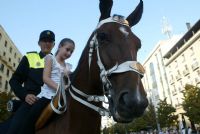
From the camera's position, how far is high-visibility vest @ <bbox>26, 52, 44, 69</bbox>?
3660 millimetres

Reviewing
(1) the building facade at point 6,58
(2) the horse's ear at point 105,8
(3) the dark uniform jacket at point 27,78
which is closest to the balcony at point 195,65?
(1) the building facade at point 6,58

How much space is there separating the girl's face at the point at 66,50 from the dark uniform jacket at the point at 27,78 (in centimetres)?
34

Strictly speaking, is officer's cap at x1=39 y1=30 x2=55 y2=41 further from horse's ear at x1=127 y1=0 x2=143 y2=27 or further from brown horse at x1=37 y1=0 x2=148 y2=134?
horse's ear at x1=127 y1=0 x2=143 y2=27

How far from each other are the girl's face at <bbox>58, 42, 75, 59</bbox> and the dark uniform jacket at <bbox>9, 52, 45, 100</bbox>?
0.34 m

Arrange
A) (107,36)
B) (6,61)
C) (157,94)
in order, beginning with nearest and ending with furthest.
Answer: (107,36) < (6,61) < (157,94)

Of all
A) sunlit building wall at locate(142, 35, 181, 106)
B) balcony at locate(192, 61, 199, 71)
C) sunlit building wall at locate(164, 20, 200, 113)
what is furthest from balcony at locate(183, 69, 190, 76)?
sunlit building wall at locate(142, 35, 181, 106)

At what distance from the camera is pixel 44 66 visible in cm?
345

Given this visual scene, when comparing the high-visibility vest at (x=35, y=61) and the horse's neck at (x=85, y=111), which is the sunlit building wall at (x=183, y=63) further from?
the horse's neck at (x=85, y=111)

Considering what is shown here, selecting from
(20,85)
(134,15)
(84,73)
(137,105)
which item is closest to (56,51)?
(20,85)

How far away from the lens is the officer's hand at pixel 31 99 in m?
3.27

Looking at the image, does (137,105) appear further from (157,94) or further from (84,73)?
(157,94)

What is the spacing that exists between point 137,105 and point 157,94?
7105 centimetres

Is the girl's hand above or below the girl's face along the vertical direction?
below

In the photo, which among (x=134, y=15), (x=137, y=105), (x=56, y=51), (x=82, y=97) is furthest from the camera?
(x=56, y=51)
